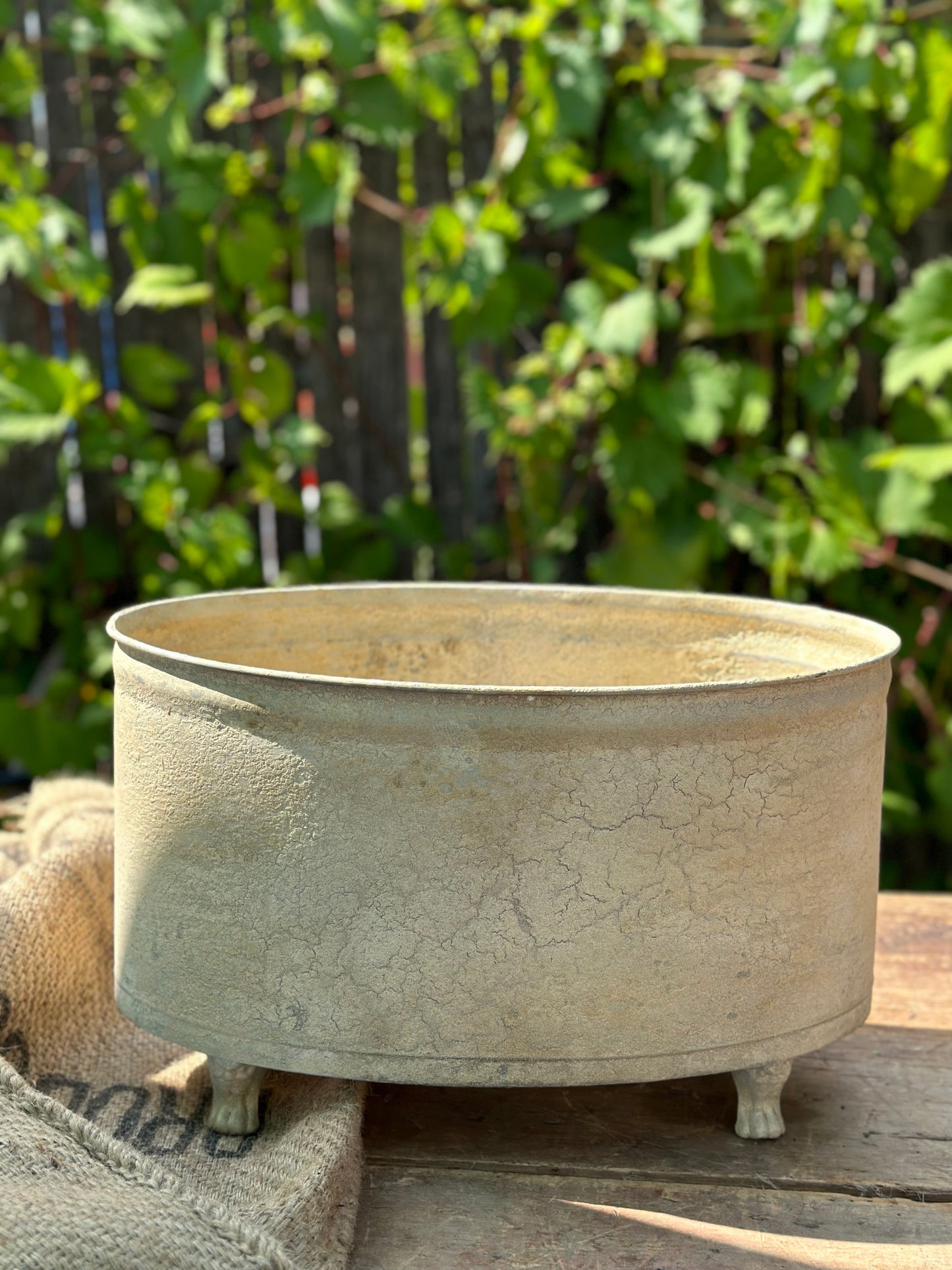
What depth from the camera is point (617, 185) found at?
252 cm

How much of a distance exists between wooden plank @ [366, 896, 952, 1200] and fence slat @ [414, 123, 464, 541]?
1.59 meters

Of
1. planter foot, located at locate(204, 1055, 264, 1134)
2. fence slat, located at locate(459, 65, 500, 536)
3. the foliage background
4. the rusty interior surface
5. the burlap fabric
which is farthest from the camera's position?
fence slat, located at locate(459, 65, 500, 536)

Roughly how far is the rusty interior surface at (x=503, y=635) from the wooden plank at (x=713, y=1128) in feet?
1.23

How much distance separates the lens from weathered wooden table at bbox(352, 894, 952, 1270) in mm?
980

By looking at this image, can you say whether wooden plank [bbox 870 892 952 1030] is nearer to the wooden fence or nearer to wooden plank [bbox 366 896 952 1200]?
wooden plank [bbox 366 896 952 1200]

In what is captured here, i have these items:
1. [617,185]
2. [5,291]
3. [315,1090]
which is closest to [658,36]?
[617,185]

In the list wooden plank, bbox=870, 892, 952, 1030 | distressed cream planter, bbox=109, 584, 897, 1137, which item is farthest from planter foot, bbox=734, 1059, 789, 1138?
wooden plank, bbox=870, 892, 952, 1030

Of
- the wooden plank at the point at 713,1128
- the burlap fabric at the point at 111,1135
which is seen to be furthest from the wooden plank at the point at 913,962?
the burlap fabric at the point at 111,1135

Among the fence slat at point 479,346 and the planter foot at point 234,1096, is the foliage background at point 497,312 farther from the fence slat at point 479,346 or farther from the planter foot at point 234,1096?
the planter foot at point 234,1096

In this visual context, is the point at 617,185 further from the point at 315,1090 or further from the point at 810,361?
the point at 315,1090

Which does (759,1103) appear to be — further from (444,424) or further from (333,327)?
(333,327)

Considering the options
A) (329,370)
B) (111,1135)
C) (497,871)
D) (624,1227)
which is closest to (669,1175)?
(624,1227)

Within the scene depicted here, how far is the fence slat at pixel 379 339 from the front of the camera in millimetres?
2719

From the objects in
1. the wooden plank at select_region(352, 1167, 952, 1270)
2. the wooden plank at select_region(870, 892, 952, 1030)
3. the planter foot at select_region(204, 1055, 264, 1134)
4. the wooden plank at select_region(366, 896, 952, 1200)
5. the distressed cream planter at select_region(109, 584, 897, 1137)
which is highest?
the distressed cream planter at select_region(109, 584, 897, 1137)
